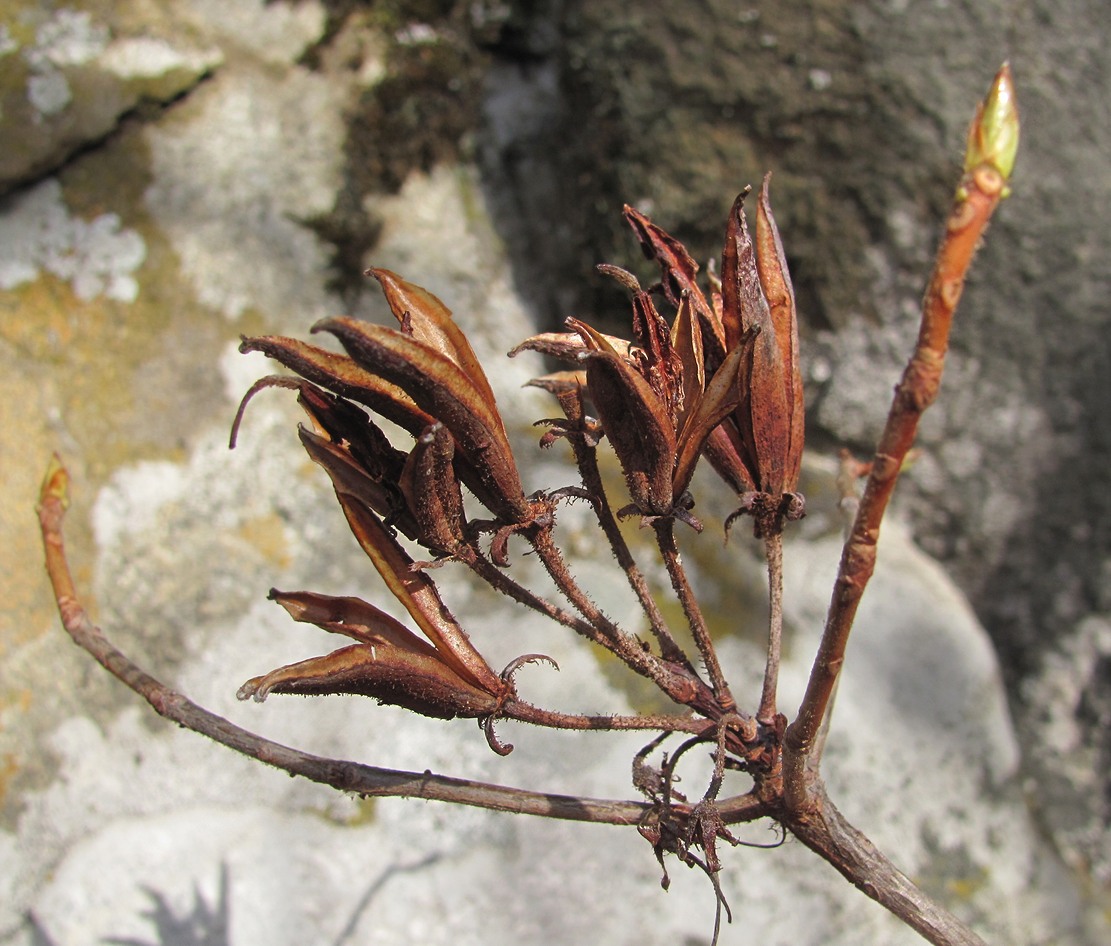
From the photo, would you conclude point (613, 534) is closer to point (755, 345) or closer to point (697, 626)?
point (697, 626)

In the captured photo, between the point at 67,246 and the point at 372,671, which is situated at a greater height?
the point at 67,246

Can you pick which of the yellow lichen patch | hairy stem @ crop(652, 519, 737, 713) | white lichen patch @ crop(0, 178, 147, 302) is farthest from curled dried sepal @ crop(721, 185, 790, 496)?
white lichen patch @ crop(0, 178, 147, 302)

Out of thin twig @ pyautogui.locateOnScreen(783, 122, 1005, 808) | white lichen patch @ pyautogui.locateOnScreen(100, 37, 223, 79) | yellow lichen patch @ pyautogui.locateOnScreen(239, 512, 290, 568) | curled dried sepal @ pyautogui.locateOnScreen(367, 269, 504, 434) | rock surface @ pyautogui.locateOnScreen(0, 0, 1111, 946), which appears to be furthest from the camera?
white lichen patch @ pyautogui.locateOnScreen(100, 37, 223, 79)

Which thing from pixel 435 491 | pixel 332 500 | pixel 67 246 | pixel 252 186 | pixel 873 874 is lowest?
pixel 873 874

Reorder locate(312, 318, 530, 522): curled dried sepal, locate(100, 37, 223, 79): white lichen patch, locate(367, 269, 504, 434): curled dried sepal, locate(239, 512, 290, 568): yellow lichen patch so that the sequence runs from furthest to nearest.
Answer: locate(100, 37, 223, 79): white lichen patch, locate(239, 512, 290, 568): yellow lichen patch, locate(367, 269, 504, 434): curled dried sepal, locate(312, 318, 530, 522): curled dried sepal

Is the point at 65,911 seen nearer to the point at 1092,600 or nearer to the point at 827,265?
the point at 827,265

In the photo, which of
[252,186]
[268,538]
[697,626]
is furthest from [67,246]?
[697,626]

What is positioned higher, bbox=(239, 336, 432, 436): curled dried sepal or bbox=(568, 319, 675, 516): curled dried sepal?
bbox=(568, 319, 675, 516): curled dried sepal

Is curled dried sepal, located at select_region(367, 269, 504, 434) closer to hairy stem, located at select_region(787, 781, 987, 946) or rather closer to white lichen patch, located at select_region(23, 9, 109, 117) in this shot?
hairy stem, located at select_region(787, 781, 987, 946)

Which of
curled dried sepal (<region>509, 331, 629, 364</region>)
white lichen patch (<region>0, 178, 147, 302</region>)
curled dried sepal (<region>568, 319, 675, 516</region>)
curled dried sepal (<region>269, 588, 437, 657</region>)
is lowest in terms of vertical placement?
curled dried sepal (<region>269, 588, 437, 657</region>)
